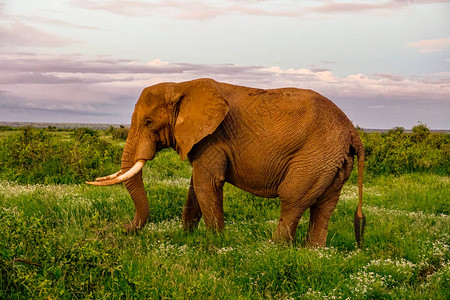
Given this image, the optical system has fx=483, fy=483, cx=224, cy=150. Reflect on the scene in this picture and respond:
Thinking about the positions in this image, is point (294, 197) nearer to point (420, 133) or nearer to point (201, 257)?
point (201, 257)

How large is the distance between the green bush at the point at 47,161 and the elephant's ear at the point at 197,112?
6398mm

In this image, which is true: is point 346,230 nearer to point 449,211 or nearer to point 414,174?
point 449,211

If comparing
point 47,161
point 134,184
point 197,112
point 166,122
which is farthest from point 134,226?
point 47,161

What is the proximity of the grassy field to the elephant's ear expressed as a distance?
1668 mm

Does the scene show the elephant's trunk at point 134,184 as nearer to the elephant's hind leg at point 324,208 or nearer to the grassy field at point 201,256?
the grassy field at point 201,256

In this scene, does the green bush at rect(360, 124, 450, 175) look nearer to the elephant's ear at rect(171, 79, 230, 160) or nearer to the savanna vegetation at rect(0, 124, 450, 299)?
Result: the savanna vegetation at rect(0, 124, 450, 299)

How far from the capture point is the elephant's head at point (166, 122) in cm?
792

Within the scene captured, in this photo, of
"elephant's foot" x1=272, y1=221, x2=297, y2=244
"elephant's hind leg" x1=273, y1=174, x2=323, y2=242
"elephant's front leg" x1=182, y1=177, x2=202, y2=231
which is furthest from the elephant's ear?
"elephant's foot" x1=272, y1=221, x2=297, y2=244

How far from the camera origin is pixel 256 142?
8031 mm

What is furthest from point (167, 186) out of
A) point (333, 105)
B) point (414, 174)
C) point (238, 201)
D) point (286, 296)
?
point (414, 174)

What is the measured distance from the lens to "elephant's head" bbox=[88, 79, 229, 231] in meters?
7.92

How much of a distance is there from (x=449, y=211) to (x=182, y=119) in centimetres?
774

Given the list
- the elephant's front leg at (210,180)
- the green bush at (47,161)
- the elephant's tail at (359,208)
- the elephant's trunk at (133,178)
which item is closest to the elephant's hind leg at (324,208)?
the elephant's tail at (359,208)

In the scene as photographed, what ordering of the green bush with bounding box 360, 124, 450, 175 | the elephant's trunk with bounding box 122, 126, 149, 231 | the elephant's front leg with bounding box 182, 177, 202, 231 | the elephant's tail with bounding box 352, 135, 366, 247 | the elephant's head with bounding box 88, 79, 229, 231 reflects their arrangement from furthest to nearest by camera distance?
the green bush with bounding box 360, 124, 450, 175
the elephant's front leg with bounding box 182, 177, 202, 231
the elephant's trunk with bounding box 122, 126, 149, 231
the elephant's tail with bounding box 352, 135, 366, 247
the elephant's head with bounding box 88, 79, 229, 231
